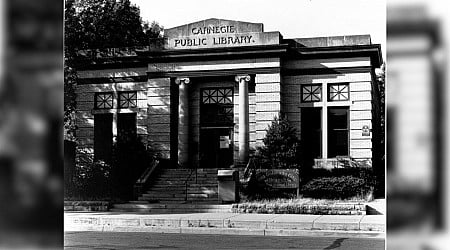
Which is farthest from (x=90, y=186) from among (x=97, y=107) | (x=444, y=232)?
(x=444, y=232)

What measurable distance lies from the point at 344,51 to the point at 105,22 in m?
2.13

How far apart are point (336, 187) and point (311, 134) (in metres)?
0.46

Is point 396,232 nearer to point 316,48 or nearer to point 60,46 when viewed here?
point 316,48

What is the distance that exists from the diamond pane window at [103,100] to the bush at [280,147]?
1.44 metres

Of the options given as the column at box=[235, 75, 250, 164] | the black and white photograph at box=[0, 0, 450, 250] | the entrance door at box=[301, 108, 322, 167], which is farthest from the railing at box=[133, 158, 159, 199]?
the entrance door at box=[301, 108, 322, 167]

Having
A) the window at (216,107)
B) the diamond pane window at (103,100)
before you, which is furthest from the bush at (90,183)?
the window at (216,107)

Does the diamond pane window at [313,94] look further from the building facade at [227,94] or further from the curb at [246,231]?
the curb at [246,231]

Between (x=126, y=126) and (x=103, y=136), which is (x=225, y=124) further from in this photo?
(x=103, y=136)

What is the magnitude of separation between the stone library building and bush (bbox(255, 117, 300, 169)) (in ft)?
0.19

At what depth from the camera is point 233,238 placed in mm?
4910

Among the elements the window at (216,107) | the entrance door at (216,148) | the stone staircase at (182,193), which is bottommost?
the stone staircase at (182,193)

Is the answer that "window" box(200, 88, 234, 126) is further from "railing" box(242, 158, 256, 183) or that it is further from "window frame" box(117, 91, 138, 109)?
"window frame" box(117, 91, 138, 109)

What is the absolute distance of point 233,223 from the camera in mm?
5062

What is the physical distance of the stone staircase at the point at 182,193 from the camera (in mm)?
5293
